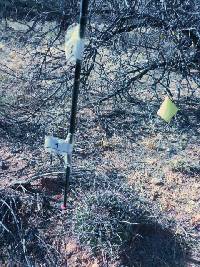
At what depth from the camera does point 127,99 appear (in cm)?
519

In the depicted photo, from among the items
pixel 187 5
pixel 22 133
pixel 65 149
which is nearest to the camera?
pixel 65 149

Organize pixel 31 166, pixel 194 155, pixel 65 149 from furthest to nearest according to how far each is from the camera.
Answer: pixel 194 155 → pixel 31 166 → pixel 65 149

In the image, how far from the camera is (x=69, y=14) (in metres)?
3.71

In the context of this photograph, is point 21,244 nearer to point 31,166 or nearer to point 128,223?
point 128,223

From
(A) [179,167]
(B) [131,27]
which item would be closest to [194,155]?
(A) [179,167]

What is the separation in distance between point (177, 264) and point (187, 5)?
1.89 metres

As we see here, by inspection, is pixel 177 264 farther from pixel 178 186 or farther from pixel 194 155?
pixel 194 155

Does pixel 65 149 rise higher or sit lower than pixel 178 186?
higher

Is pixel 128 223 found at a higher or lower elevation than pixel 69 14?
lower

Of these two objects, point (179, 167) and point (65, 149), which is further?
point (179, 167)

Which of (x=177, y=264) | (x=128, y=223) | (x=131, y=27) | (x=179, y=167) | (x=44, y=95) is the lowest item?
(x=177, y=264)

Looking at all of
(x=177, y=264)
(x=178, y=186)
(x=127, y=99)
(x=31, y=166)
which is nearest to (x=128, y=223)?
(x=177, y=264)

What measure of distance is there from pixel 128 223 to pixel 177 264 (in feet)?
1.34

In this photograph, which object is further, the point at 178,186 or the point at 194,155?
the point at 194,155
